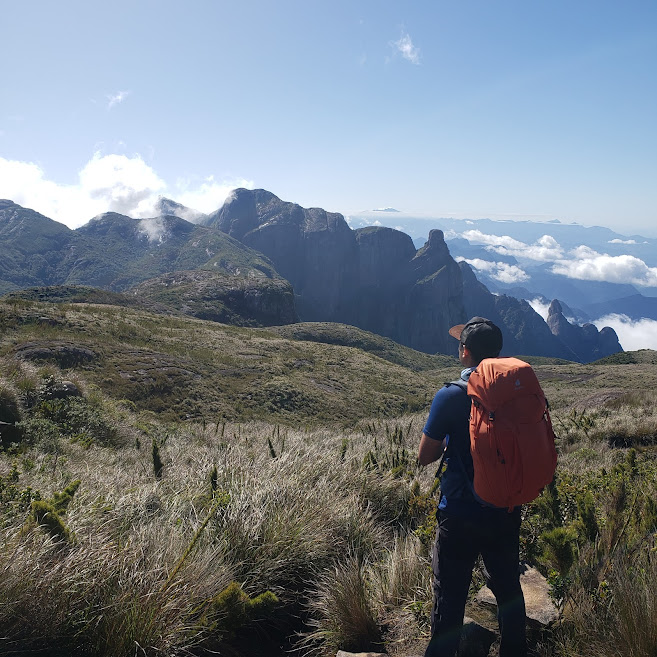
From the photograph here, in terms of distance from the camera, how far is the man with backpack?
8.38ft

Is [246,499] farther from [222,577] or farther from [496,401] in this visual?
[496,401]

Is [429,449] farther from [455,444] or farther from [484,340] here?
[484,340]

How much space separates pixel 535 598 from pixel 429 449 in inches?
57.5

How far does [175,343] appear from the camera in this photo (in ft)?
107

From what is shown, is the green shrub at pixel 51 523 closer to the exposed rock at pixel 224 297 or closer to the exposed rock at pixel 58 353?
the exposed rock at pixel 58 353

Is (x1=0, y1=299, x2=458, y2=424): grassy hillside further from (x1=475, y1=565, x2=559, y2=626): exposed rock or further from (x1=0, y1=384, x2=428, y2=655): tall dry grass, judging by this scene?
(x1=475, y1=565, x2=559, y2=626): exposed rock

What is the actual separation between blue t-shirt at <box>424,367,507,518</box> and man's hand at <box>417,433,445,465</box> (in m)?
0.04

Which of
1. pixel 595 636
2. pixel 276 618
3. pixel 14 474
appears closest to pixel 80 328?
pixel 14 474

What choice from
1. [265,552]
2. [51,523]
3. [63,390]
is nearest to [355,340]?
[63,390]

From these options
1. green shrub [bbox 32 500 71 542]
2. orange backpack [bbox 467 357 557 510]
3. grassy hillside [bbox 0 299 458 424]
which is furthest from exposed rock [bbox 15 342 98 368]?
orange backpack [bbox 467 357 557 510]

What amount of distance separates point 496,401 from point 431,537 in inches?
88.6

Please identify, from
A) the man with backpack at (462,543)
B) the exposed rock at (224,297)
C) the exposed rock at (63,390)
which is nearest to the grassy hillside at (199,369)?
Answer: the exposed rock at (63,390)

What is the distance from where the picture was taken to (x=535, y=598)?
3.03 m

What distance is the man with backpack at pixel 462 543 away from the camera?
8.38 feet
